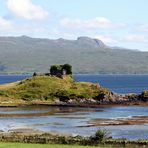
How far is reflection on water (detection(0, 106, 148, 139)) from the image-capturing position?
110m

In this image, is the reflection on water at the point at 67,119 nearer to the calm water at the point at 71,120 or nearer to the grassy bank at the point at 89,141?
the calm water at the point at 71,120

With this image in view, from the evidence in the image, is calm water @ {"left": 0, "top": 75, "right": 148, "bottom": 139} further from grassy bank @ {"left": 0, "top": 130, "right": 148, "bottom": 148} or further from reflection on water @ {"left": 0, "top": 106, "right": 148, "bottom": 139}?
grassy bank @ {"left": 0, "top": 130, "right": 148, "bottom": 148}

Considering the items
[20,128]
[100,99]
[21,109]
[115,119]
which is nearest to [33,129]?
[20,128]

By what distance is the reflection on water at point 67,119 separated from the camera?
361ft

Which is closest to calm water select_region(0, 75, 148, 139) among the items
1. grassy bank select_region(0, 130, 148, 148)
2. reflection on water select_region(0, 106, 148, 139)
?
reflection on water select_region(0, 106, 148, 139)

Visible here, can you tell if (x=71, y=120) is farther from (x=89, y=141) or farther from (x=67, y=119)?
(x=89, y=141)

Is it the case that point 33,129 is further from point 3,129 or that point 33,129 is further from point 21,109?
point 21,109

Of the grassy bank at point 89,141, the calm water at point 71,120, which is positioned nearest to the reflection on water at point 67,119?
the calm water at point 71,120

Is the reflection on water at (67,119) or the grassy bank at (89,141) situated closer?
the grassy bank at (89,141)

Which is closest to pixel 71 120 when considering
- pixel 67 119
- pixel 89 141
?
pixel 67 119

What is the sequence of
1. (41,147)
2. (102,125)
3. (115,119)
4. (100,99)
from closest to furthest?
(41,147), (102,125), (115,119), (100,99)

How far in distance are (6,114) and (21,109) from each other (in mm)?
19888

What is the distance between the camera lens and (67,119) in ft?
453

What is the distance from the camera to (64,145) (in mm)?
74875
